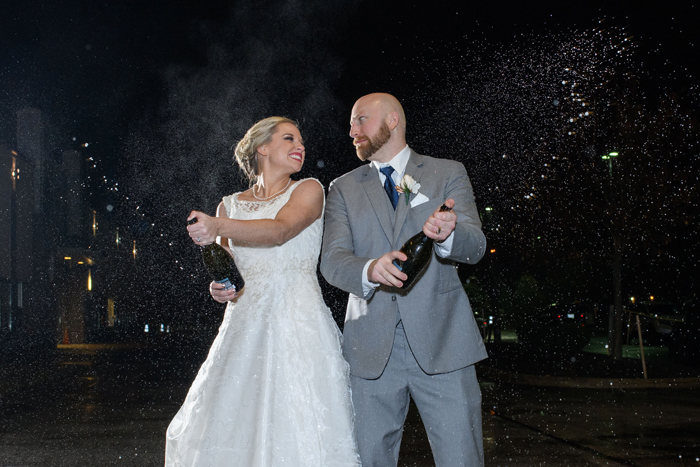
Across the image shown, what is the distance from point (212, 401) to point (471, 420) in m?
1.31

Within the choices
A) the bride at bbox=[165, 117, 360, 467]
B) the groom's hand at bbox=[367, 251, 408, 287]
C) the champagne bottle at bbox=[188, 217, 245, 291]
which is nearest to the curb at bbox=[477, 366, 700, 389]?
the bride at bbox=[165, 117, 360, 467]

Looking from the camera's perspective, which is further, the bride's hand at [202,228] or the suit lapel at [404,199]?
the suit lapel at [404,199]

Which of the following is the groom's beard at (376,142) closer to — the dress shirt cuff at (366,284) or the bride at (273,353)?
the bride at (273,353)

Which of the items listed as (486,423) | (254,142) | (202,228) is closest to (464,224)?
(202,228)

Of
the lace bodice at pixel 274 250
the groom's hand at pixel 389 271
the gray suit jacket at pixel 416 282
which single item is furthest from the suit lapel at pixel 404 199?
the lace bodice at pixel 274 250

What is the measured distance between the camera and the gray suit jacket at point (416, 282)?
291 cm

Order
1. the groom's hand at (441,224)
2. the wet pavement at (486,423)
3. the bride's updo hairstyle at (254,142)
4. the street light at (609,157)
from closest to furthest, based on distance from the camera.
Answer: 1. the groom's hand at (441,224)
2. the bride's updo hairstyle at (254,142)
3. the wet pavement at (486,423)
4. the street light at (609,157)

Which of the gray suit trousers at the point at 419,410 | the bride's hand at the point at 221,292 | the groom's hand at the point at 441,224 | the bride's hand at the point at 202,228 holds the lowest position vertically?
the gray suit trousers at the point at 419,410

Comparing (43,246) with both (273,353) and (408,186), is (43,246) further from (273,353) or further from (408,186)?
(408,186)

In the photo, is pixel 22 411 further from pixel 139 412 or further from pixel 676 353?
pixel 676 353

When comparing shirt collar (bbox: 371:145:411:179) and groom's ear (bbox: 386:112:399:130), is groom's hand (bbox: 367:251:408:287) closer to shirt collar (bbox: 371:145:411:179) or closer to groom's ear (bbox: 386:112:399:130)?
shirt collar (bbox: 371:145:411:179)

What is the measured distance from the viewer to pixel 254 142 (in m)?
3.70

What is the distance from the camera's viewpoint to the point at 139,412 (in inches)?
356

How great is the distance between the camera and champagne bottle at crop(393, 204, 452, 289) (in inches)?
107
